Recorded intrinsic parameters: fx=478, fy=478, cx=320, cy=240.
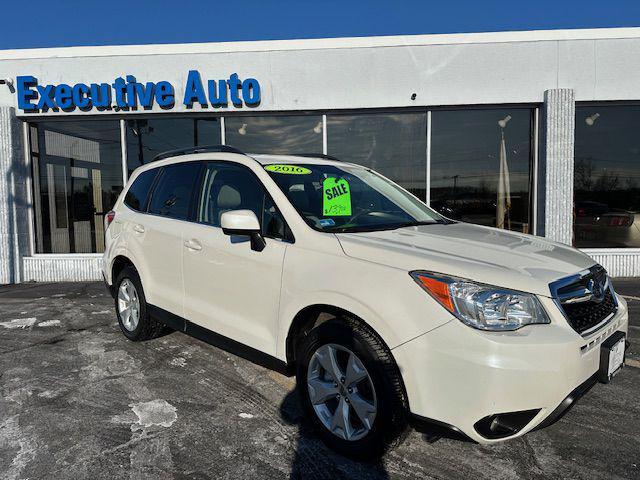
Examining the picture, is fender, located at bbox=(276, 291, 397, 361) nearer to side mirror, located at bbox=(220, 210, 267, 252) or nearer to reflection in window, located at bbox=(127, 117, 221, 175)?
side mirror, located at bbox=(220, 210, 267, 252)

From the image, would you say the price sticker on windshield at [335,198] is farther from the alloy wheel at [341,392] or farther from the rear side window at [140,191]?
the rear side window at [140,191]

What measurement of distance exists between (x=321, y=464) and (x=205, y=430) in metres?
0.83

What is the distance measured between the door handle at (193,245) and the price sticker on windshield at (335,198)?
1.02 metres

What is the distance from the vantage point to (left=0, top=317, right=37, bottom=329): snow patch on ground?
5.59 meters

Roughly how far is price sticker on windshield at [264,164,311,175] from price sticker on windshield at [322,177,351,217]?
0.59 ft

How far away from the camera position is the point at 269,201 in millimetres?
3191

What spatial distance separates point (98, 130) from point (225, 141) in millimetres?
2411

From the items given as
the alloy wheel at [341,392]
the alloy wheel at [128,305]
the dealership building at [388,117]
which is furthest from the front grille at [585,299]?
the dealership building at [388,117]

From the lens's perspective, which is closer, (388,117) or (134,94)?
(134,94)

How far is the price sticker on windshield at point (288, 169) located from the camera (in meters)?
3.37

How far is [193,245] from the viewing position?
3.60 meters

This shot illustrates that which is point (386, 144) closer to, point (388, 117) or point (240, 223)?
point (388, 117)

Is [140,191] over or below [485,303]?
over

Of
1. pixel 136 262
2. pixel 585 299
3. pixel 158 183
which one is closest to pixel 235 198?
pixel 158 183
